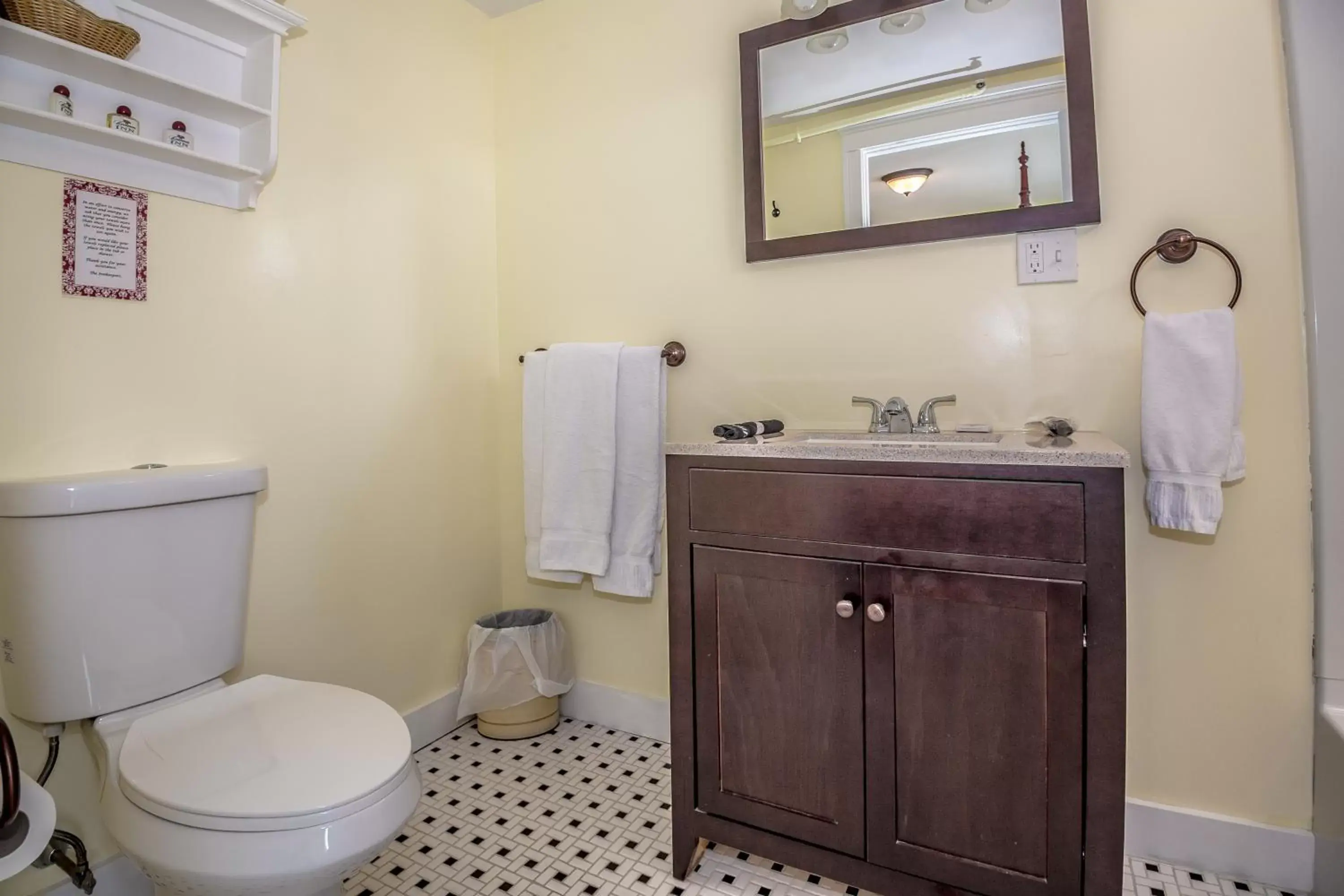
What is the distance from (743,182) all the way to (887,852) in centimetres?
148

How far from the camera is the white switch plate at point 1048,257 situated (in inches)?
55.1

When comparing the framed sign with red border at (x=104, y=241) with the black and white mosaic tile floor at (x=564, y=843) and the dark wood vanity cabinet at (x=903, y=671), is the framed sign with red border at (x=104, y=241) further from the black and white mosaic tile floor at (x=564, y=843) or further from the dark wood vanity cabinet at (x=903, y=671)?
the black and white mosaic tile floor at (x=564, y=843)

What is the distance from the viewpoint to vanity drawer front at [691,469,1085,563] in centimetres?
103

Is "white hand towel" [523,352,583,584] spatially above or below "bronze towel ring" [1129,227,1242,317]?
below

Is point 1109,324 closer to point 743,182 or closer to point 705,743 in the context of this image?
point 743,182

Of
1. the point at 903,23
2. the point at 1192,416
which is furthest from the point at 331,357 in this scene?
the point at 1192,416

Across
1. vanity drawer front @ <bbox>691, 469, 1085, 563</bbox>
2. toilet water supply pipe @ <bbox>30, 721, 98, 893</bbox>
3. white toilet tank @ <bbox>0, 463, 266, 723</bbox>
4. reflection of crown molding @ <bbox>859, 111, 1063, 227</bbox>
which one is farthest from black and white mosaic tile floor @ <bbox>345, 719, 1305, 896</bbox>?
reflection of crown molding @ <bbox>859, 111, 1063, 227</bbox>

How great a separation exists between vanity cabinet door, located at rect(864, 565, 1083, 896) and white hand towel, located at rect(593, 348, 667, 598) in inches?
27.7

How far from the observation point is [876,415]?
4.94 ft

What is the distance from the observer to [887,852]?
1.17m

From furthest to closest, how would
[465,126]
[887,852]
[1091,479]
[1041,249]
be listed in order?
[465,126] → [1041,249] → [887,852] → [1091,479]

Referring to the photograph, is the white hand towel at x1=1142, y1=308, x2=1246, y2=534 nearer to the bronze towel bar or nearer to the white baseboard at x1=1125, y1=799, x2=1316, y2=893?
the white baseboard at x1=1125, y1=799, x2=1316, y2=893

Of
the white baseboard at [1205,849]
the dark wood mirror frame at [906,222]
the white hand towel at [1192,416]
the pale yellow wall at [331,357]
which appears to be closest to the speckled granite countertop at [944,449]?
the white hand towel at [1192,416]

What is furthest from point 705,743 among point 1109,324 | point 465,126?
point 465,126
